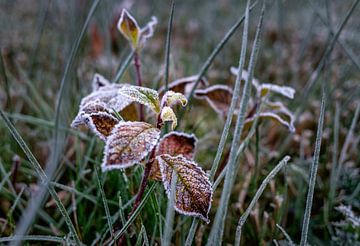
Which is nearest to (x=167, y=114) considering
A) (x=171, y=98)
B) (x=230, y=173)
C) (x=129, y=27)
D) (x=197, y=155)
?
(x=171, y=98)

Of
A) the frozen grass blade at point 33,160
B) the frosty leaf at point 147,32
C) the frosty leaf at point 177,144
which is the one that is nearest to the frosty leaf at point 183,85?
the frosty leaf at point 147,32

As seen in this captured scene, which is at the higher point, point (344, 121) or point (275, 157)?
point (344, 121)

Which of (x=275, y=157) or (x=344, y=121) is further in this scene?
(x=344, y=121)

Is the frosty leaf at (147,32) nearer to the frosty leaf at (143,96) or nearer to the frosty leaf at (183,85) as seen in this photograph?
the frosty leaf at (183,85)

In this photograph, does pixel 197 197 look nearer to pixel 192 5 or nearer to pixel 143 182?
pixel 143 182

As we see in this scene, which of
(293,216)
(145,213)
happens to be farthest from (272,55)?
(145,213)

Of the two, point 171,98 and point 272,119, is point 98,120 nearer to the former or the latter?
point 171,98

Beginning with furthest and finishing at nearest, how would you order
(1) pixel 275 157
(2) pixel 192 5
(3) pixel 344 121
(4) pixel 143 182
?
(2) pixel 192 5, (3) pixel 344 121, (1) pixel 275 157, (4) pixel 143 182
